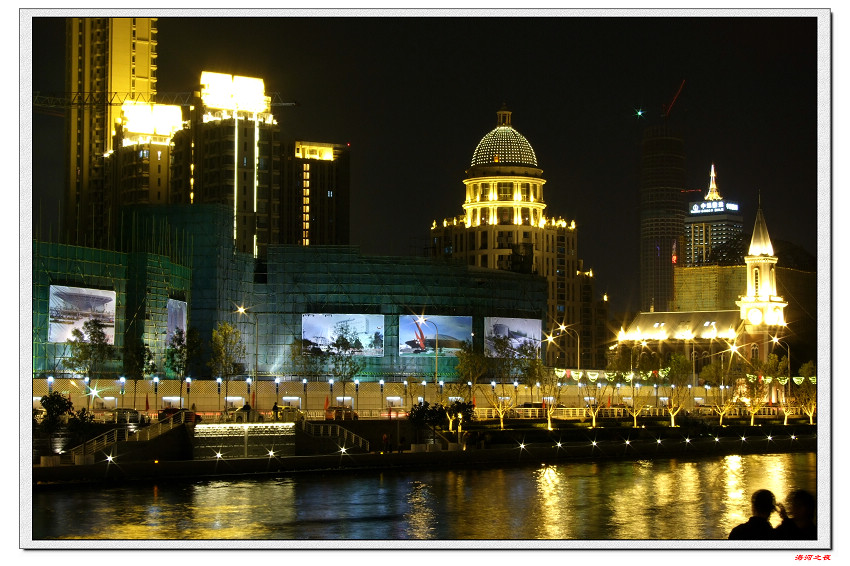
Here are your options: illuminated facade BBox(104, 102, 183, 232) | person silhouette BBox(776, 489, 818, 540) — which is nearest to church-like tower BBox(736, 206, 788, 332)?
illuminated facade BBox(104, 102, 183, 232)

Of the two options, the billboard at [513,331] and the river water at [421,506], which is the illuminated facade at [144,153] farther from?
the river water at [421,506]

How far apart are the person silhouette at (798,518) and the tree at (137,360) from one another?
6595 centimetres

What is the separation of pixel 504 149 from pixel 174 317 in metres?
83.6

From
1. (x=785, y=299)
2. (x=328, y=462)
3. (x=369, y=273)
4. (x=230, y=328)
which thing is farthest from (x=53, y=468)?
(x=785, y=299)

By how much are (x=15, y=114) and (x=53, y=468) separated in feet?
84.1

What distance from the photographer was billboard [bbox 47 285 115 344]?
80.0m

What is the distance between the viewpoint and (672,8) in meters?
27.4

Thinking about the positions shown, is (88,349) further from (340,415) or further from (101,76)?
(101,76)

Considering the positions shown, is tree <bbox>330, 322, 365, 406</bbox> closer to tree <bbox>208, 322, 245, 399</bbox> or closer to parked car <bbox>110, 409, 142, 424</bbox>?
tree <bbox>208, 322, 245, 399</bbox>

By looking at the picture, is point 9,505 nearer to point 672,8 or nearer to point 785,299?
point 672,8

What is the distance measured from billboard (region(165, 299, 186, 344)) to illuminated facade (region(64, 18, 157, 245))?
57423mm

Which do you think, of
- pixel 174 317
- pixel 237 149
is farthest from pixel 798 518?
pixel 237 149

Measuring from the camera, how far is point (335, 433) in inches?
2518

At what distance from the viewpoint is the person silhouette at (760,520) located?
20.7 metres
